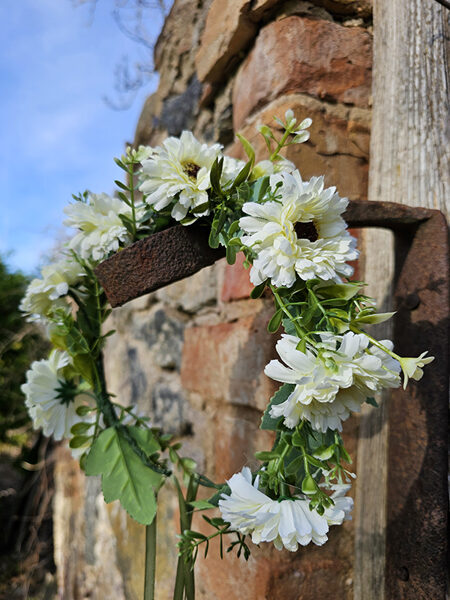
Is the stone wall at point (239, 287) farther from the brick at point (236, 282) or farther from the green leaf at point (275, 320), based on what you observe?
the green leaf at point (275, 320)

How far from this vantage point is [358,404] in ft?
1.61

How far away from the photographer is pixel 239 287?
99cm

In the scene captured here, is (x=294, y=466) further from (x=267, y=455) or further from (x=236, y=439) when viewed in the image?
(x=236, y=439)

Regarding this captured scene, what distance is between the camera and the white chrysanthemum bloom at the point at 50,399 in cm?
79

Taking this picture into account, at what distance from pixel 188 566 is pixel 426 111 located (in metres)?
0.82

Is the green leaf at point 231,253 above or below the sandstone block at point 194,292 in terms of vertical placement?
below

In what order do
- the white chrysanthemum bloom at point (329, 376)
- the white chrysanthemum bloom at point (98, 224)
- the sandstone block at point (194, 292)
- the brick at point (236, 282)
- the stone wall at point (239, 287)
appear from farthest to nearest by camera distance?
the sandstone block at point (194, 292), the brick at point (236, 282), the stone wall at point (239, 287), the white chrysanthemum bloom at point (98, 224), the white chrysanthemum bloom at point (329, 376)

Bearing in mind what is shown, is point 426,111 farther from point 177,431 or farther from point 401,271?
point 177,431

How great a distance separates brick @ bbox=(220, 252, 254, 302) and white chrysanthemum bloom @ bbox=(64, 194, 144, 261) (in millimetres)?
293

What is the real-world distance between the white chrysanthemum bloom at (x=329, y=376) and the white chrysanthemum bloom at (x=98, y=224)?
1.13 ft

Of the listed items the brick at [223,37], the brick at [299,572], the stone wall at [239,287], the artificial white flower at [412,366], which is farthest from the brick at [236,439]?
the brick at [223,37]

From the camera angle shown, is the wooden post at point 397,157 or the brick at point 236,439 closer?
the wooden post at point 397,157

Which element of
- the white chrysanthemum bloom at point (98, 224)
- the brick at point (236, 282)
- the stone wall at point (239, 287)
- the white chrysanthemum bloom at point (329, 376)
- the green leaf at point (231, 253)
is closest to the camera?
the white chrysanthemum bloom at point (329, 376)

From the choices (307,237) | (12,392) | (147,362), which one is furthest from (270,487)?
(12,392)
